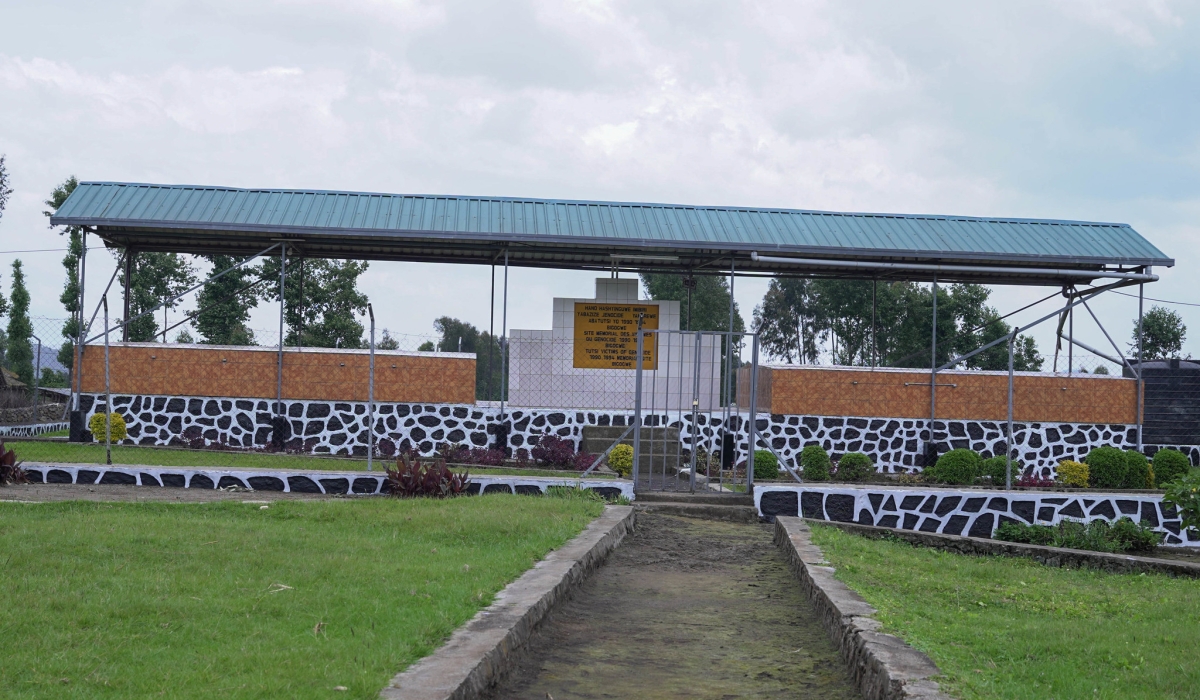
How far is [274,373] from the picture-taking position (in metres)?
19.9

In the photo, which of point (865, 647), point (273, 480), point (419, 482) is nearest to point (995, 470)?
point (419, 482)

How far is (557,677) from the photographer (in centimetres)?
589

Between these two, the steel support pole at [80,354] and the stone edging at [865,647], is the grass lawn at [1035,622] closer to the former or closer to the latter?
the stone edging at [865,647]

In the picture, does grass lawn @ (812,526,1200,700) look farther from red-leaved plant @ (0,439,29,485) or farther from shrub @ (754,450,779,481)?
red-leaved plant @ (0,439,29,485)

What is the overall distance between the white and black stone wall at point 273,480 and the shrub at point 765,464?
2.57 meters

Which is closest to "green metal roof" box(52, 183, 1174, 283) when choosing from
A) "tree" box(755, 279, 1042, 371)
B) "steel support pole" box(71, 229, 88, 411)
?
"steel support pole" box(71, 229, 88, 411)

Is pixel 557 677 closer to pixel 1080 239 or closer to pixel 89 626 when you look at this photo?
pixel 89 626

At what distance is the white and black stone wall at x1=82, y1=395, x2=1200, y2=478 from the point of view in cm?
1973

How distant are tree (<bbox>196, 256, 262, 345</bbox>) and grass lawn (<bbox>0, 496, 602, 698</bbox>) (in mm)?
21402

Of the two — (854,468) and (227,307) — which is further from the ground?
(227,307)

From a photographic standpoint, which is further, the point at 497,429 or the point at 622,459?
the point at 497,429

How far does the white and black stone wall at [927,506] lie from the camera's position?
48.4 feet

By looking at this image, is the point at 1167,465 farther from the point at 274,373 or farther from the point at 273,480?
the point at 274,373

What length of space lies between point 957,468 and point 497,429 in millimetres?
7815
